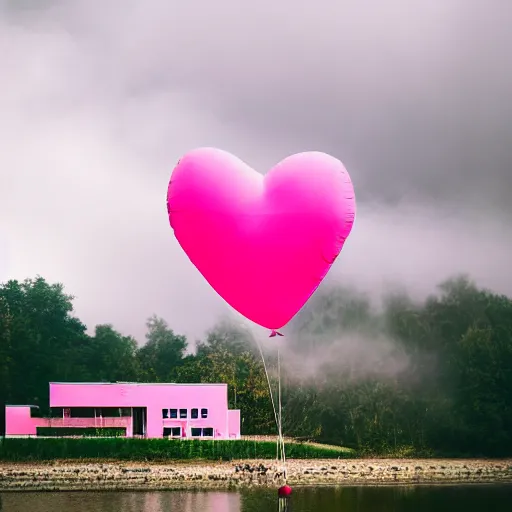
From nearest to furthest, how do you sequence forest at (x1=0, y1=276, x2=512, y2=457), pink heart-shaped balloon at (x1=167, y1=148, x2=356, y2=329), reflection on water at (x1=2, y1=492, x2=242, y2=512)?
pink heart-shaped balloon at (x1=167, y1=148, x2=356, y2=329) → reflection on water at (x1=2, y1=492, x2=242, y2=512) → forest at (x1=0, y1=276, x2=512, y2=457)

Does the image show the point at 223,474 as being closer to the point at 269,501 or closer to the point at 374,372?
the point at 269,501

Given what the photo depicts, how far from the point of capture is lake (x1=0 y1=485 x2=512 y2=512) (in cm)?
2783

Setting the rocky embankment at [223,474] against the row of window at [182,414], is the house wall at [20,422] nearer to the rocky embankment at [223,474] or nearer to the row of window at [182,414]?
the rocky embankment at [223,474]

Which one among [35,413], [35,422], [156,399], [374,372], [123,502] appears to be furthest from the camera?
[374,372]

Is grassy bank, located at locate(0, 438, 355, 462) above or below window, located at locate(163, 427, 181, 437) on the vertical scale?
below

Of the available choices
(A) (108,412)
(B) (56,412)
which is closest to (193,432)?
(A) (108,412)

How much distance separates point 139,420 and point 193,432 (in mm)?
2228

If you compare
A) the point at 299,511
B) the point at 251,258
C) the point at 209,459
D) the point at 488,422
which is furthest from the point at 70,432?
the point at 251,258

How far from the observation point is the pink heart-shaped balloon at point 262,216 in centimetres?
1642

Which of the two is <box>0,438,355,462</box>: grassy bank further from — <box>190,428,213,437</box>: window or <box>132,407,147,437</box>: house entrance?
<box>132,407,147,437</box>: house entrance

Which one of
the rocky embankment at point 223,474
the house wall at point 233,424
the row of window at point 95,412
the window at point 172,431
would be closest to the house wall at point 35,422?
the row of window at point 95,412

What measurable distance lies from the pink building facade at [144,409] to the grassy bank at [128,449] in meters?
0.78

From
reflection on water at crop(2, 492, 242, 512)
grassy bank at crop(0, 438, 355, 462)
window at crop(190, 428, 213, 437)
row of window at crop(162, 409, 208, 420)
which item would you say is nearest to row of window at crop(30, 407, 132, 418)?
row of window at crop(162, 409, 208, 420)

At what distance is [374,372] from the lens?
45.6 meters
